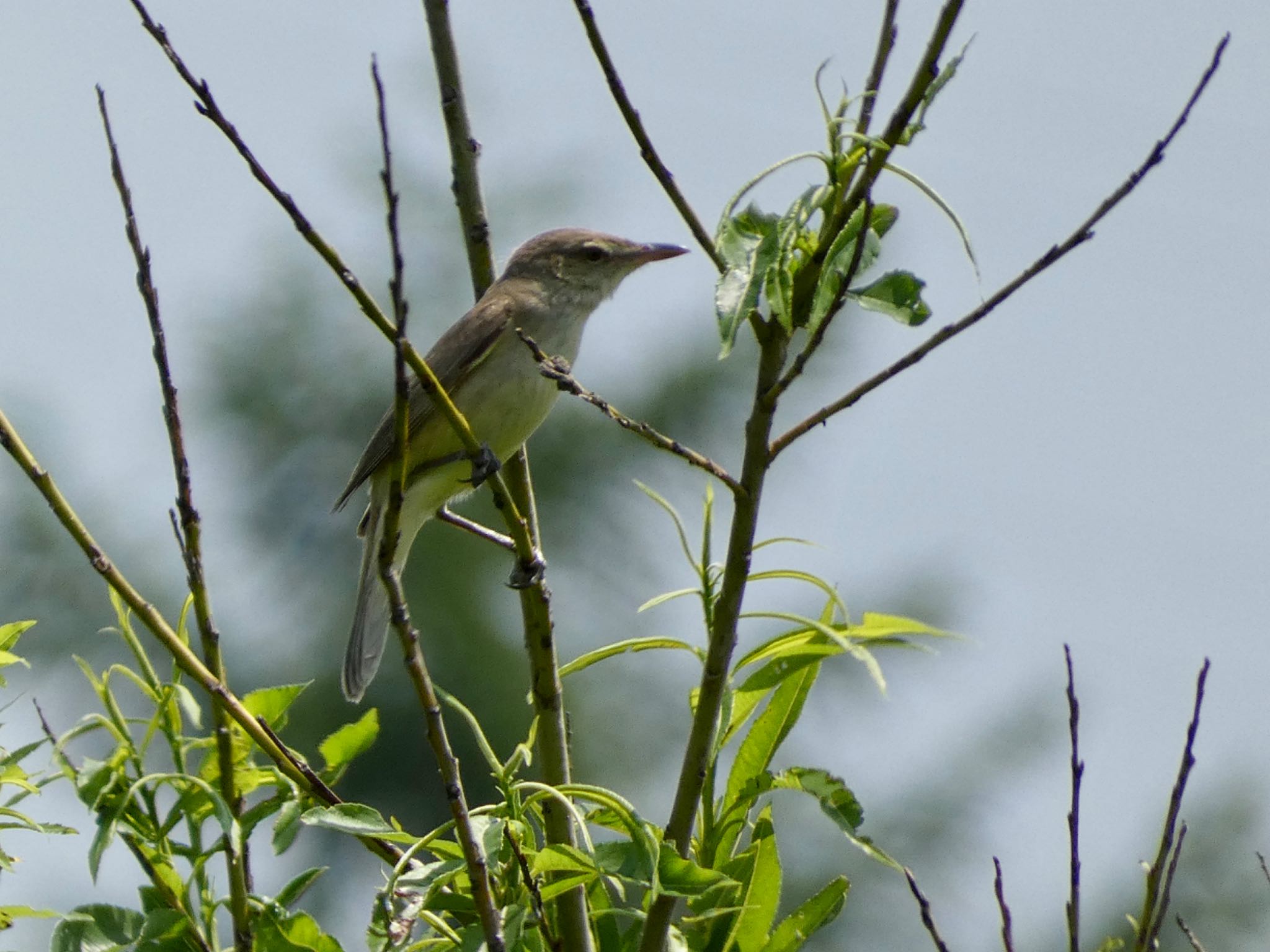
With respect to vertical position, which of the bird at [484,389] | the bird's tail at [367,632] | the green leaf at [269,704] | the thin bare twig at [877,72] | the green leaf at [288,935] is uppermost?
the bird at [484,389]

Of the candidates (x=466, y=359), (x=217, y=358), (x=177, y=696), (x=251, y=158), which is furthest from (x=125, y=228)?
(x=217, y=358)

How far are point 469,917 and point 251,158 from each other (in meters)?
1.12

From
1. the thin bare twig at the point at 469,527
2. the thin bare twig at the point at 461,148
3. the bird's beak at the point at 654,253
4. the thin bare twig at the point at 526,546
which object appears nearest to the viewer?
the thin bare twig at the point at 526,546

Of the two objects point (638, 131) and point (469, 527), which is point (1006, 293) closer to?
point (638, 131)

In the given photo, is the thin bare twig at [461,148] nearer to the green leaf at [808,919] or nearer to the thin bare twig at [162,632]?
the thin bare twig at [162,632]

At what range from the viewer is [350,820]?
2023 millimetres

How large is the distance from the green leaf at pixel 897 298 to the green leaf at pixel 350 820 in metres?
0.96

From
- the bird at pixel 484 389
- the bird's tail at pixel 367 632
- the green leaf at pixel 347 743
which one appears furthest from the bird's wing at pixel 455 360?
the green leaf at pixel 347 743

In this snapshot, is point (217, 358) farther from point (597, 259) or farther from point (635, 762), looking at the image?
point (597, 259)

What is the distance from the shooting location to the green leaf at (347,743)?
2.18 meters

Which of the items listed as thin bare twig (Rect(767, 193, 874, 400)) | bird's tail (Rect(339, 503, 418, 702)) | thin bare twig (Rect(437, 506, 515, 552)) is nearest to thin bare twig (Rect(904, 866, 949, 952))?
thin bare twig (Rect(767, 193, 874, 400))

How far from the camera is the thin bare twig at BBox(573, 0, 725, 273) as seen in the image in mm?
2135

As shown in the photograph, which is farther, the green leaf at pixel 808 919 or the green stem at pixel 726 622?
the green leaf at pixel 808 919

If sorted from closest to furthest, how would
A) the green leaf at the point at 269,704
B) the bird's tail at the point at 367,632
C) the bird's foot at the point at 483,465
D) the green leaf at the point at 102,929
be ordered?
the green leaf at the point at 102,929, the green leaf at the point at 269,704, the bird's foot at the point at 483,465, the bird's tail at the point at 367,632
